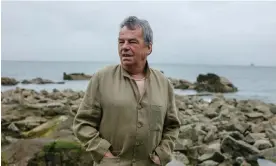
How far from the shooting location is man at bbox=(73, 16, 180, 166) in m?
2.74

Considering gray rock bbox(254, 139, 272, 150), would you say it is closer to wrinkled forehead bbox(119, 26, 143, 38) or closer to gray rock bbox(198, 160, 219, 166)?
gray rock bbox(198, 160, 219, 166)

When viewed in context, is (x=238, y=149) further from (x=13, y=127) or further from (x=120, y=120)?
(x=120, y=120)

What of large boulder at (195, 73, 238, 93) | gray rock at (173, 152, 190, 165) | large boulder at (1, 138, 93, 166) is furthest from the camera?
large boulder at (195, 73, 238, 93)

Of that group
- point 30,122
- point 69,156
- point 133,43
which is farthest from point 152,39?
point 30,122

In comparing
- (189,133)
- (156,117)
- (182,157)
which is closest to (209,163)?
(182,157)

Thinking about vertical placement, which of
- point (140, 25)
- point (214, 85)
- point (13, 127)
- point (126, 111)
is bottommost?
point (214, 85)

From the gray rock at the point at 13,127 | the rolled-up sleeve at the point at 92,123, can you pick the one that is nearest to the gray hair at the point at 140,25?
the rolled-up sleeve at the point at 92,123

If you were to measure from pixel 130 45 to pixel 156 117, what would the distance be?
51 cm

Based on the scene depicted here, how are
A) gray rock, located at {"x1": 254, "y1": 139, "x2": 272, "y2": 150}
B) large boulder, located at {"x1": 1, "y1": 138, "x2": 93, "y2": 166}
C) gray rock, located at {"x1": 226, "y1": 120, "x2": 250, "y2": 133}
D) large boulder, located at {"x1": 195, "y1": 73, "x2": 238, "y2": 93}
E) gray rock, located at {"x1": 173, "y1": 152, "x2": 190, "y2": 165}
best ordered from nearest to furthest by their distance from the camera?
large boulder, located at {"x1": 1, "y1": 138, "x2": 93, "y2": 166}, gray rock, located at {"x1": 173, "y1": 152, "x2": 190, "y2": 165}, gray rock, located at {"x1": 254, "y1": 139, "x2": 272, "y2": 150}, gray rock, located at {"x1": 226, "y1": 120, "x2": 250, "y2": 133}, large boulder, located at {"x1": 195, "y1": 73, "x2": 238, "y2": 93}

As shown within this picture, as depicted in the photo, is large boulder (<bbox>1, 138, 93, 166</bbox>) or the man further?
large boulder (<bbox>1, 138, 93, 166</bbox>)

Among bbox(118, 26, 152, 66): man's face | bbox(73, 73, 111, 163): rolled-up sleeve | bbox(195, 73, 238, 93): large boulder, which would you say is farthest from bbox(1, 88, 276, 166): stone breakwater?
bbox(195, 73, 238, 93): large boulder

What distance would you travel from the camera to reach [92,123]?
2805 millimetres

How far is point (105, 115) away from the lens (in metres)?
2.75

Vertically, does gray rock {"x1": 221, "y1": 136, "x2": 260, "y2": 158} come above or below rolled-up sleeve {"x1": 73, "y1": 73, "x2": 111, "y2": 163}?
below
